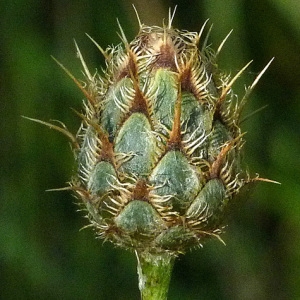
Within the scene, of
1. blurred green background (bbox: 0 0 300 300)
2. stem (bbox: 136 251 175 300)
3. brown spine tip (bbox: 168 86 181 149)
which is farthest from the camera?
blurred green background (bbox: 0 0 300 300)

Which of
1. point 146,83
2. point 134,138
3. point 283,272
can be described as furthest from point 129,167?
point 283,272

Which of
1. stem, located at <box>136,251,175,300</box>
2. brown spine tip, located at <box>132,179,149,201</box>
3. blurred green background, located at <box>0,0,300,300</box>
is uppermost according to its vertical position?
brown spine tip, located at <box>132,179,149,201</box>

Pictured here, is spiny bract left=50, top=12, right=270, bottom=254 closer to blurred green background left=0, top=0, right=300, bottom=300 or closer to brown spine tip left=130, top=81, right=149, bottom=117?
brown spine tip left=130, top=81, right=149, bottom=117

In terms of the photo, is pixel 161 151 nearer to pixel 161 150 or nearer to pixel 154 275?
pixel 161 150

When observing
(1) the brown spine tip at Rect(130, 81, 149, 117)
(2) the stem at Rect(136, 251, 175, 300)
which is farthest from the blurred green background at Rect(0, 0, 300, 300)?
(1) the brown spine tip at Rect(130, 81, 149, 117)

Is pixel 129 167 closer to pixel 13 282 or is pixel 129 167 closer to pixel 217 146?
pixel 217 146

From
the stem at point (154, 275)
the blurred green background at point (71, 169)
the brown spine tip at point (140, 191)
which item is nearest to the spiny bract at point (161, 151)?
the brown spine tip at point (140, 191)
